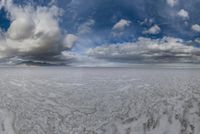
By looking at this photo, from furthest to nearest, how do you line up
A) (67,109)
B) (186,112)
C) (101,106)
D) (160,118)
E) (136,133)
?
(101,106), (67,109), (186,112), (160,118), (136,133)

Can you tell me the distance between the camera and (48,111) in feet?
34.7

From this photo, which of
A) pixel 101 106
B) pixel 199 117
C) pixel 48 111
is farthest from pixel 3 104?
pixel 199 117

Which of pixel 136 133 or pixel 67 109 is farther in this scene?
pixel 67 109

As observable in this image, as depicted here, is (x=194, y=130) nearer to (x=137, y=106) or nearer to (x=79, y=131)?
(x=137, y=106)

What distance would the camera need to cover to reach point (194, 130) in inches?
295

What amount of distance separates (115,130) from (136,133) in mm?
1027

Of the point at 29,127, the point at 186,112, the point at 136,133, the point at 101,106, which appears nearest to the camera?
the point at 136,133

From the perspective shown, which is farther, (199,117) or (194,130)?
(199,117)

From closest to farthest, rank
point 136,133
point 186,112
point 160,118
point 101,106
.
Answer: point 136,133 < point 160,118 < point 186,112 < point 101,106

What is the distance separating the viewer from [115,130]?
7844mm

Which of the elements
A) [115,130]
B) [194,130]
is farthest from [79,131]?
[194,130]

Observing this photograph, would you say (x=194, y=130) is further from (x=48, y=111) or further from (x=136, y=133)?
(x=48, y=111)

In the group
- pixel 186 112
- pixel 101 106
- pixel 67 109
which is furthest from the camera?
pixel 101 106

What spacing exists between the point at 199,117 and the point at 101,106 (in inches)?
246
